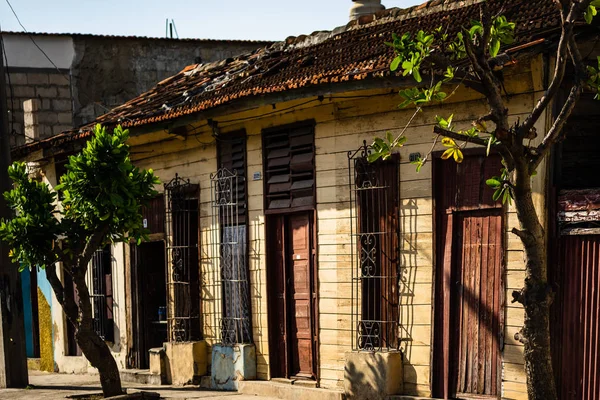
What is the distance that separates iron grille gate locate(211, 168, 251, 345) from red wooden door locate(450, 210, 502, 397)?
370cm

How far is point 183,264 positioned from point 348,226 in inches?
154

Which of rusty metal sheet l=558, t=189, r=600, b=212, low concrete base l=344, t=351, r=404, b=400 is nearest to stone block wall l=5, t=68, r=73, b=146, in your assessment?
low concrete base l=344, t=351, r=404, b=400

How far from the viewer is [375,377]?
11.3 meters

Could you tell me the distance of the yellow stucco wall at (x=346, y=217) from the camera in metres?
10.2

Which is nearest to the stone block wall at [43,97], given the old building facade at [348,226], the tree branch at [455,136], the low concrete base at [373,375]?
the old building facade at [348,226]

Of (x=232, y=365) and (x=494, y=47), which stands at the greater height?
(x=494, y=47)

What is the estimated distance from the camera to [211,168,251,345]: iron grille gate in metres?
13.8

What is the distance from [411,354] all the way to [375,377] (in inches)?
18.8

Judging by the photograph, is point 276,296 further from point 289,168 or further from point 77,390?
point 77,390

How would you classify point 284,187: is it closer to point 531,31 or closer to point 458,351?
point 458,351

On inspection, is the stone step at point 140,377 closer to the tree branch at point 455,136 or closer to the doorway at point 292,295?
the doorway at point 292,295

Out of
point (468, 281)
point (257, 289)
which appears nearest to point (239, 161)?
point (257, 289)

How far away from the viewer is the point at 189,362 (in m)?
14.6

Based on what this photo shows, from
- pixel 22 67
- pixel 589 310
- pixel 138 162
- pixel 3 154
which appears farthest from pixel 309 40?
pixel 22 67
